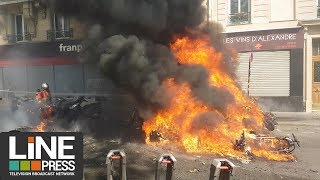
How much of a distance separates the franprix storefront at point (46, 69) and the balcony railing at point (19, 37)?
359mm

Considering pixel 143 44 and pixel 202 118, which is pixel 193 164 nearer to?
pixel 202 118

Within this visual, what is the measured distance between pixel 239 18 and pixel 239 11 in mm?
362

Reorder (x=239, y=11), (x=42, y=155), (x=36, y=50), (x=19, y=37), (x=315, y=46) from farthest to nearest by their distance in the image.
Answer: (x=19, y=37), (x=36, y=50), (x=239, y=11), (x=315, y=46), (x=42, y=155)

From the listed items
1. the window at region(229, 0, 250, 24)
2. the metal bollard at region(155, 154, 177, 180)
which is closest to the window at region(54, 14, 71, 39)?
the window at region(229, 0, 250, 24)

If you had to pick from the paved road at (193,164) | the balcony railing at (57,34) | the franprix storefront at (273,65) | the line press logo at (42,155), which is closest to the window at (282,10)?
the franprix storefront at (273,65)

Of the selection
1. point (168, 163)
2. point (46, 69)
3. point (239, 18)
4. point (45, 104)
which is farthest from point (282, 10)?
point (46, 69)

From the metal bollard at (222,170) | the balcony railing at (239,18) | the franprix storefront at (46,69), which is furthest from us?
the franprix storefront at (46,69)

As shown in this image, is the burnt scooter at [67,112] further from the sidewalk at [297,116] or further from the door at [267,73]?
the door at [267,73]

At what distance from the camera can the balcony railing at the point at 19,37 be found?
2506 cm

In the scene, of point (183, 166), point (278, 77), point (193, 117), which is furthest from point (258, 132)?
point (278, 77)

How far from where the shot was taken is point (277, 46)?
1803 cm

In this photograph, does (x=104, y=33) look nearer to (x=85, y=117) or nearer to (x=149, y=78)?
(x=149, y=78)

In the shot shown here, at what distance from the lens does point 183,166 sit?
25.2ft

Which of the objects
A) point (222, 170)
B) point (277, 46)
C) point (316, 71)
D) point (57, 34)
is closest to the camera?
point (222, 170)
